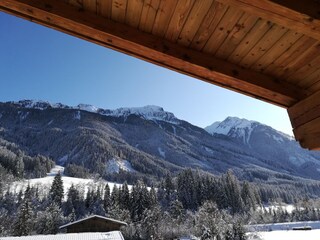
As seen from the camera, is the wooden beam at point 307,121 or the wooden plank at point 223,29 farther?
the wooden beam at point 307,121

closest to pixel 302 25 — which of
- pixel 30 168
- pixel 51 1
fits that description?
pixel 51 1

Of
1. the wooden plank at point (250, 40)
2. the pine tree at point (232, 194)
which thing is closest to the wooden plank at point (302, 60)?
the wooden plank at point (250, 40)

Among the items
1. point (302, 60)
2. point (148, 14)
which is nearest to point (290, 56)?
point (302, 60)

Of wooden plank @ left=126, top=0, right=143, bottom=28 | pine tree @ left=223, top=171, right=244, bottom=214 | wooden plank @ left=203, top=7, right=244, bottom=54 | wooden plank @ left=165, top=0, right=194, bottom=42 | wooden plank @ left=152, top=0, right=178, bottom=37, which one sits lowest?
wooden plank @ left=203, top=7, right=244, bottom=54

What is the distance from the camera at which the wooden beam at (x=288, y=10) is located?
206cm

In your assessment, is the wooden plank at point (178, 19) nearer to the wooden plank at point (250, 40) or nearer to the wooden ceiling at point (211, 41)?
the wooden ceiling at point (211, 41)

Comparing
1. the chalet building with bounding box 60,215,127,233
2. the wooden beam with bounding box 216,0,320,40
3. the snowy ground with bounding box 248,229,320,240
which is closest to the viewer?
the wooden beam with bounding box 216,0,320,40

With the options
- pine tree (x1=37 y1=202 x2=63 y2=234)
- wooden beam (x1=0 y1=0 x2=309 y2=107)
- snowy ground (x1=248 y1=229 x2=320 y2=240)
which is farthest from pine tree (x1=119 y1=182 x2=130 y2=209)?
wooden beam (x1=0 y1=0 x2=309 y2=107)

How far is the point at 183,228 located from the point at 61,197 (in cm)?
5185

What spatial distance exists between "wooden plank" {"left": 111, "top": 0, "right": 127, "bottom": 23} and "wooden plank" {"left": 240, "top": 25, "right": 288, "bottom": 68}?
141 cm

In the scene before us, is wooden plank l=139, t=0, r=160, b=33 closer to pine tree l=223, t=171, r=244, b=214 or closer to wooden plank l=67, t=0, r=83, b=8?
wooden plank l=67, t=0, r=83, b=8

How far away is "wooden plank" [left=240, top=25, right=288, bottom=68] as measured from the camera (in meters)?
2.85

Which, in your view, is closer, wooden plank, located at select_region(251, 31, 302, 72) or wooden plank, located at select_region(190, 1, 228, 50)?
wooden plank, located at select_region(190, 1, 228, 50)

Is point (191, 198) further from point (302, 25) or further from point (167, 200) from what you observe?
point (302, 25)
